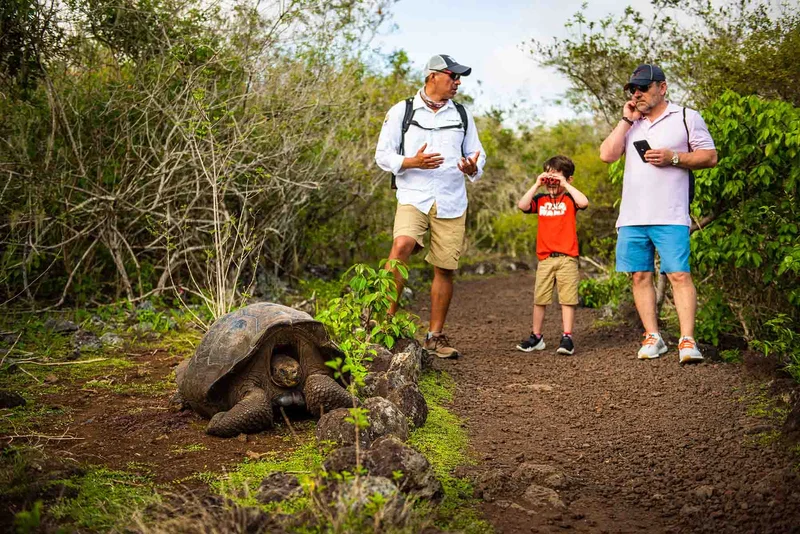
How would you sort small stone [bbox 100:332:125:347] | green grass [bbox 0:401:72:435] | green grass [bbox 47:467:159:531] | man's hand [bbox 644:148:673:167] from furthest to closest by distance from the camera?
small stone [bbox 100:332:125:347], man's hand [bbox 644:148:673:167], green grass [bbox 0:401:72:435], green grass [bbox 47:467:159:531]

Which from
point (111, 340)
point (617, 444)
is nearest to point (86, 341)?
point (111, 340)

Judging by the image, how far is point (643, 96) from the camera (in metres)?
6.04

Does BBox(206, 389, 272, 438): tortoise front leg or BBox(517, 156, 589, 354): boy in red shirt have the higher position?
BBox(517, 156, 589, 354): boy in red shirt

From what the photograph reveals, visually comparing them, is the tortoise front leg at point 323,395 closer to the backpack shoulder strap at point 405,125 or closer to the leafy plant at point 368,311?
the leafy plant at point 368,311

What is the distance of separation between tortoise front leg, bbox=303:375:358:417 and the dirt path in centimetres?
78

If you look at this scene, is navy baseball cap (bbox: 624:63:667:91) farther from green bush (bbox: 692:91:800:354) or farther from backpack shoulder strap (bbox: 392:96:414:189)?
backpack shoulder strap (bbox: 392:96:414:189)

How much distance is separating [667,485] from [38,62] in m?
6.61

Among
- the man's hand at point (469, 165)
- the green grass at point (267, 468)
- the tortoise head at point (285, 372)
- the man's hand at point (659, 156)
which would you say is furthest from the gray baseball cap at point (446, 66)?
the green grass at point (267, 468)

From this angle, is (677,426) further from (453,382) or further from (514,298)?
(514,298)

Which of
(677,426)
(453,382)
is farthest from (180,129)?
(677,426)

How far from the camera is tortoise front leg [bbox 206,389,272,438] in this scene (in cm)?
438

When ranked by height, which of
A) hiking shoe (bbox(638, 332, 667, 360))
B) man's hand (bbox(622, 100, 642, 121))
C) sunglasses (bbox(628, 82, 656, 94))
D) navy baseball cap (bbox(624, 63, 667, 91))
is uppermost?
navy baseball cap (bbox(624, 63, 667, 91))

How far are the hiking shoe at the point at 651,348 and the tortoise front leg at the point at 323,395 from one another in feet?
9.26

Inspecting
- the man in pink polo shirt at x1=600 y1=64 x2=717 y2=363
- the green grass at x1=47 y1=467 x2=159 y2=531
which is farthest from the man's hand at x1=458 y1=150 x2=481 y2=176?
the green grass at x1=47 y1=467 x2=159 y2=531
